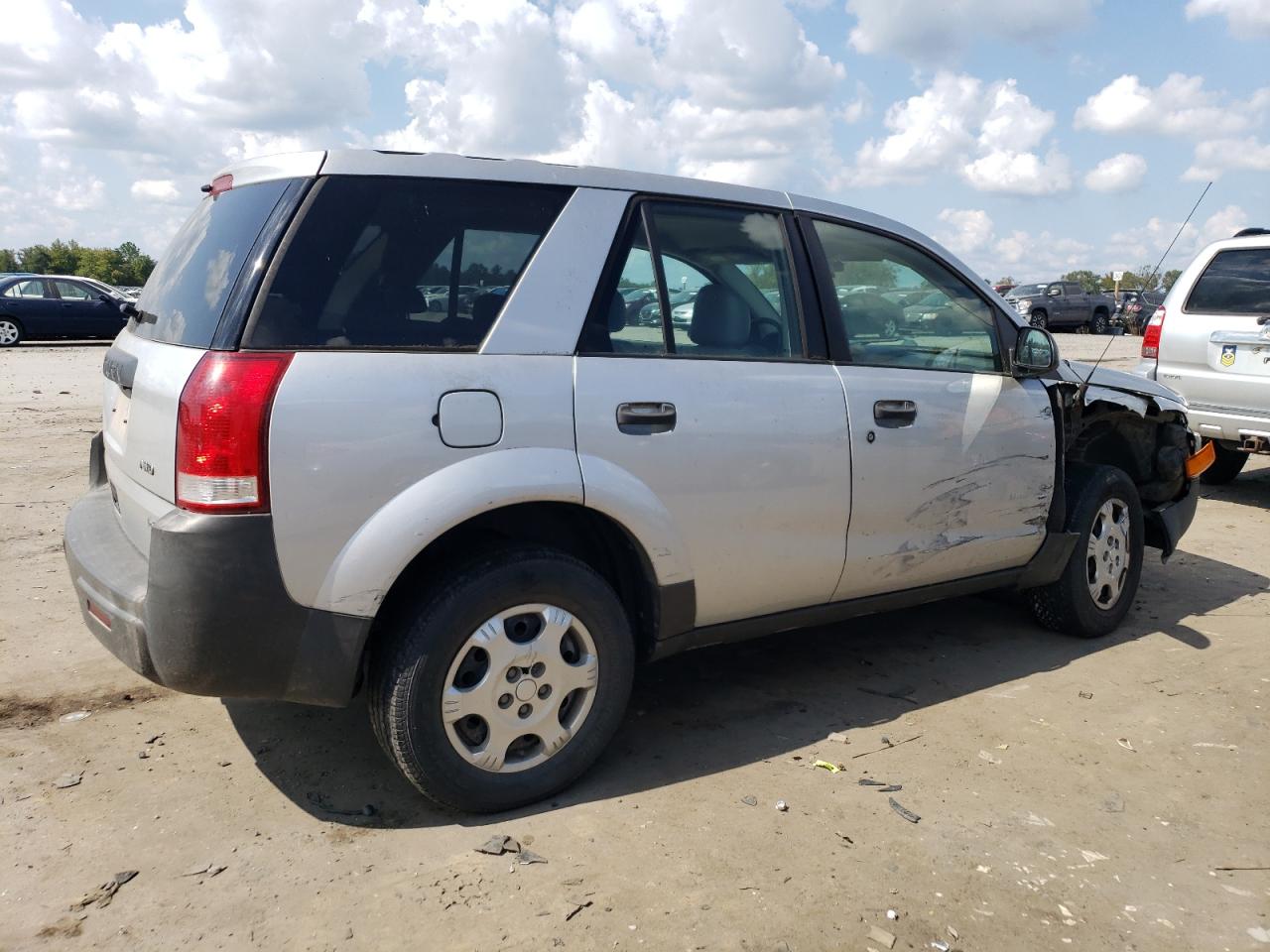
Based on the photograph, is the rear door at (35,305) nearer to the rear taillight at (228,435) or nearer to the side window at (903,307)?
the side window at (903,307)

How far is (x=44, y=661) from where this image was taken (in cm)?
422

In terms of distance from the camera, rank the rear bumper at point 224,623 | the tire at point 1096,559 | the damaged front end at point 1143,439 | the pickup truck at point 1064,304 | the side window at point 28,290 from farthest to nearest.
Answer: the pickup truck at point 1064,304
the side window at point 28,290
the damaged front end at point 1143,439
the tire at point 1096,559
the rear bumper at point 224,623

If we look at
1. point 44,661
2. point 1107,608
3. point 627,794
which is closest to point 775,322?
point 627,794

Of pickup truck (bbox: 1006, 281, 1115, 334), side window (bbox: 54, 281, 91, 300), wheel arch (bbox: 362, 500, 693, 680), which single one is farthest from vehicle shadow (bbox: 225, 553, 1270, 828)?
pickup truck (bbox: 1006, 281, 1115, 334)

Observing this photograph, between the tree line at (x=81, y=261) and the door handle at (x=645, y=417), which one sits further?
the tree line at (x=81, y=261)

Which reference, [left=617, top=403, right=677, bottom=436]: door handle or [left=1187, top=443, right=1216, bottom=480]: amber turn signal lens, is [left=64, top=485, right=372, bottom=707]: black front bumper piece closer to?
[left=617, top=403, right=677, bottom=436]: door handle

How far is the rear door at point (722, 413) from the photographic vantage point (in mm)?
3246

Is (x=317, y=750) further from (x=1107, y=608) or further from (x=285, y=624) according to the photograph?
(x=1107, y=608)

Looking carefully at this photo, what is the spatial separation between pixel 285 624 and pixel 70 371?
14412 millimetres

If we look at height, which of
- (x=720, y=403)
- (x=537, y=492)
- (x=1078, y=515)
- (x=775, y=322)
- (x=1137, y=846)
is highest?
(x=775, y=322)

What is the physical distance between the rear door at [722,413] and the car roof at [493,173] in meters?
0.06

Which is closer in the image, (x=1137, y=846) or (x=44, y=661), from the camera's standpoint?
(x=1137, y=846)

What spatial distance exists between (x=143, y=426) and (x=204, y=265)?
513 millimetres

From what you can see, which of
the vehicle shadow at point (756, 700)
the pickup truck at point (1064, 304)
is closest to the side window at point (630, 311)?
the vehicle shadow at point (756, 700)
